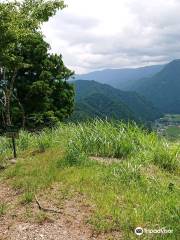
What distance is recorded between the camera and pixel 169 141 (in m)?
14.2

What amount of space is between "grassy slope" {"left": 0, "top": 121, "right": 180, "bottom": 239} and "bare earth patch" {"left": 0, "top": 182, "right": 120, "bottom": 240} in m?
0.22

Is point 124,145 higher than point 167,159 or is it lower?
higher

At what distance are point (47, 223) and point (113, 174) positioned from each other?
2568 millimetres

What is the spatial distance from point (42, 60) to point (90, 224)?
3590 centimetres

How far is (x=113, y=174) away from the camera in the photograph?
10523 mm

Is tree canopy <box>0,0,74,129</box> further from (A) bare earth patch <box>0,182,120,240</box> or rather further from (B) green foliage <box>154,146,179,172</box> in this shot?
(A) bare earth patch <box>0,182,120,240</box>

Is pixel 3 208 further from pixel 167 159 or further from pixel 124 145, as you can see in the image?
pixel 167 159

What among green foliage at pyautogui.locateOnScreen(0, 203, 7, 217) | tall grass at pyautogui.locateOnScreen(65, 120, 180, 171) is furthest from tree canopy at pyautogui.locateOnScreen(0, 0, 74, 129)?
green foliage at pyautogui.locateOnScreen(0, 203, 7, 217)

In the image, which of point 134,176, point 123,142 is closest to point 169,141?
point 123,142

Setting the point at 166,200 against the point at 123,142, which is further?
the point at 123,142

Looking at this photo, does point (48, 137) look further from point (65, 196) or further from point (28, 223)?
point (28, 223)

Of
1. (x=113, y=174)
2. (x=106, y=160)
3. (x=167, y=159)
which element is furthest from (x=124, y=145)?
(x=113, y=174)

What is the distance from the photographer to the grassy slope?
8.16 m

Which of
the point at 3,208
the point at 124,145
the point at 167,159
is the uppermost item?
the point at 124,145
